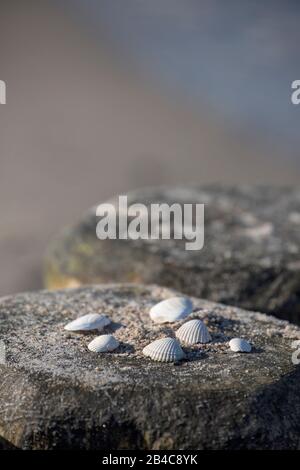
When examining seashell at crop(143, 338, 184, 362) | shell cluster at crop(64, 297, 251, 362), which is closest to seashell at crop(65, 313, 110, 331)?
shell cluster at crop(64, 297, 251, 362)

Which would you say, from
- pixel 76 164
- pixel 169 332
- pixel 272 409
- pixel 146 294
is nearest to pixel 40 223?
pixel 76 164

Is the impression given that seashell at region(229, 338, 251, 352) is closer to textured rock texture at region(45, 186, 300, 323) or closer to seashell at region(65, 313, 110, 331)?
seashell at region(65, 313, 110, 331)

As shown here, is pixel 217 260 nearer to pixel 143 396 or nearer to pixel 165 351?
pixel 165 351

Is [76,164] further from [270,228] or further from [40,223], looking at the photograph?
[270,228]

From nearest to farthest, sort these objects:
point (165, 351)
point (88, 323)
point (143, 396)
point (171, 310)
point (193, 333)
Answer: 1. point (143, 396)
2. point (165, 351)
3. point (193, 333)
4. point (88, 323)
5. point (171, 310)

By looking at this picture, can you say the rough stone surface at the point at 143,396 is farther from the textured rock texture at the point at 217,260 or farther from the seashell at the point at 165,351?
the textured rock texture at the point at 217,260

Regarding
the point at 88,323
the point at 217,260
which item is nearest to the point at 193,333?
the point at 88,323
